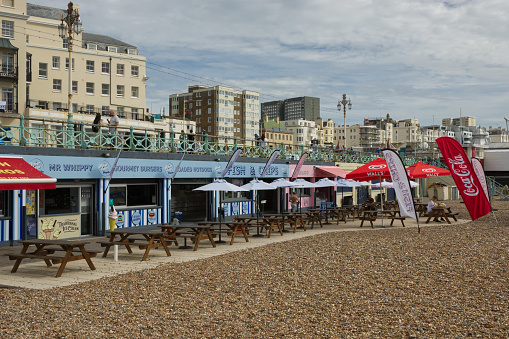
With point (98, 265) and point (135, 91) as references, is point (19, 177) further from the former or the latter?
point (135, 91)

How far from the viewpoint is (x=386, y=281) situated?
935cm

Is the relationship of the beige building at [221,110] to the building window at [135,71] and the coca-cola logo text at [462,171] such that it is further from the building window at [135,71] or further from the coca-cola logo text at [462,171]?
the coca-cola logo text at [462,171]

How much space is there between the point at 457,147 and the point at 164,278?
12.4m

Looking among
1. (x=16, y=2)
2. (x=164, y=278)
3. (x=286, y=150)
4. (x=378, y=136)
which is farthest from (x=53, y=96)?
(x=378, y=136)

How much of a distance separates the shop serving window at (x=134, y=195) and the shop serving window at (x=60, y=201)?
1.61 meters

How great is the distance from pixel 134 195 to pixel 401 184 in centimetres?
1018

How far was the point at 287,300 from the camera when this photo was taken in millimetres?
8094

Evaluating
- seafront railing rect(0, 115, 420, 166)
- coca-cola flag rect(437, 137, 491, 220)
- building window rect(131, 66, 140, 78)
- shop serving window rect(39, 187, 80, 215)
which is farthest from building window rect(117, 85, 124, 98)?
coca-cola flag rect(437, 137, 491, 220)

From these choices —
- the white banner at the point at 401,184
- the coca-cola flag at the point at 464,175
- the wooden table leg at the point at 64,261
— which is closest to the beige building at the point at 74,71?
the white banner at the point at 401,184

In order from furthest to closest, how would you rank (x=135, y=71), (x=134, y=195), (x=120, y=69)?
(x=135, y=71) < (x=120, y=69) < (x=134, y=195)

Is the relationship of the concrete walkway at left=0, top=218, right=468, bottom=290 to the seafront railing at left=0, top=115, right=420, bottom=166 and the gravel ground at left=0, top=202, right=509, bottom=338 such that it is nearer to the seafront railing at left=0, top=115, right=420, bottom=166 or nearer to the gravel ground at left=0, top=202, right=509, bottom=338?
the gravel ground at left=0, top=202, right=509, bottom=338

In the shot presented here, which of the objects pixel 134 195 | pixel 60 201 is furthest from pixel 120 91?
pixel 60 201

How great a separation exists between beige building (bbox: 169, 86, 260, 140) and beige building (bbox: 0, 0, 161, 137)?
4617 cm

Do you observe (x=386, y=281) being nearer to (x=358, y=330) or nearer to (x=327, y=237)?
(x=358, y=330)
